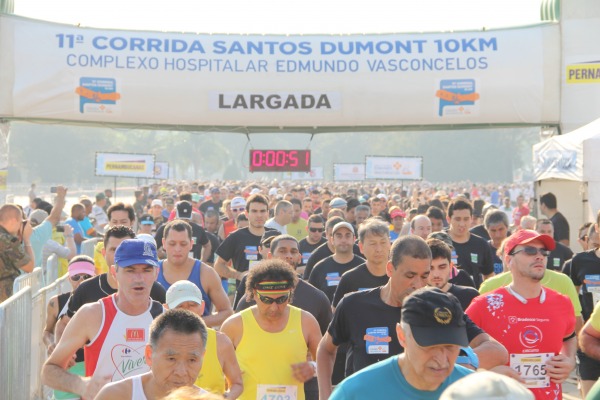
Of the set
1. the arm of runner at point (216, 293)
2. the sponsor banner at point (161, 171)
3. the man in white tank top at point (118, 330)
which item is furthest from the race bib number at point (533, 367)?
the sponsor banner at point (161, 171)

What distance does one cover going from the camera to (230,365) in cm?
566

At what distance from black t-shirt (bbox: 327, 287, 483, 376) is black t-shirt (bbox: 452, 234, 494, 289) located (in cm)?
431

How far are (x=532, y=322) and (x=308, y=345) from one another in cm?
134

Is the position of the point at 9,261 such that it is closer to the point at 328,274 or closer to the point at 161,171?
the point at 328,274

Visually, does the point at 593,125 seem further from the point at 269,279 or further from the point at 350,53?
the point at 269,279

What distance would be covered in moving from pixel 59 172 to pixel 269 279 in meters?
102

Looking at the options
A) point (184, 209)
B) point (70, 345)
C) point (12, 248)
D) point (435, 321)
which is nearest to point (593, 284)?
point (70, 345)

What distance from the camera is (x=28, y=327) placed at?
Answer: 29.2ft

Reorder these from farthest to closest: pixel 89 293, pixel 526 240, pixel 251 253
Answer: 1. pixel 251 253
2. pixel 89 293
3. pixel 526 240

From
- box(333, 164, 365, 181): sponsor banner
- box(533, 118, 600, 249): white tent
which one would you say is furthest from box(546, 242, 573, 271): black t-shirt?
box(333, 164, 365, 181): sponsor banner

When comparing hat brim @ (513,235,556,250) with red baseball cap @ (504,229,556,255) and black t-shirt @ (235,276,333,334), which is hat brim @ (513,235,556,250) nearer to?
red baseball cap @ (504,229,556,255)

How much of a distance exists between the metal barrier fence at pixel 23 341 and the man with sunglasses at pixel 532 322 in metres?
3.48

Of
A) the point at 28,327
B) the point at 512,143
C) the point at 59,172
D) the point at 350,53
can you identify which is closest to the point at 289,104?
the point at 350,53

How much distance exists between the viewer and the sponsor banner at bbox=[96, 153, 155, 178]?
31.9 m
